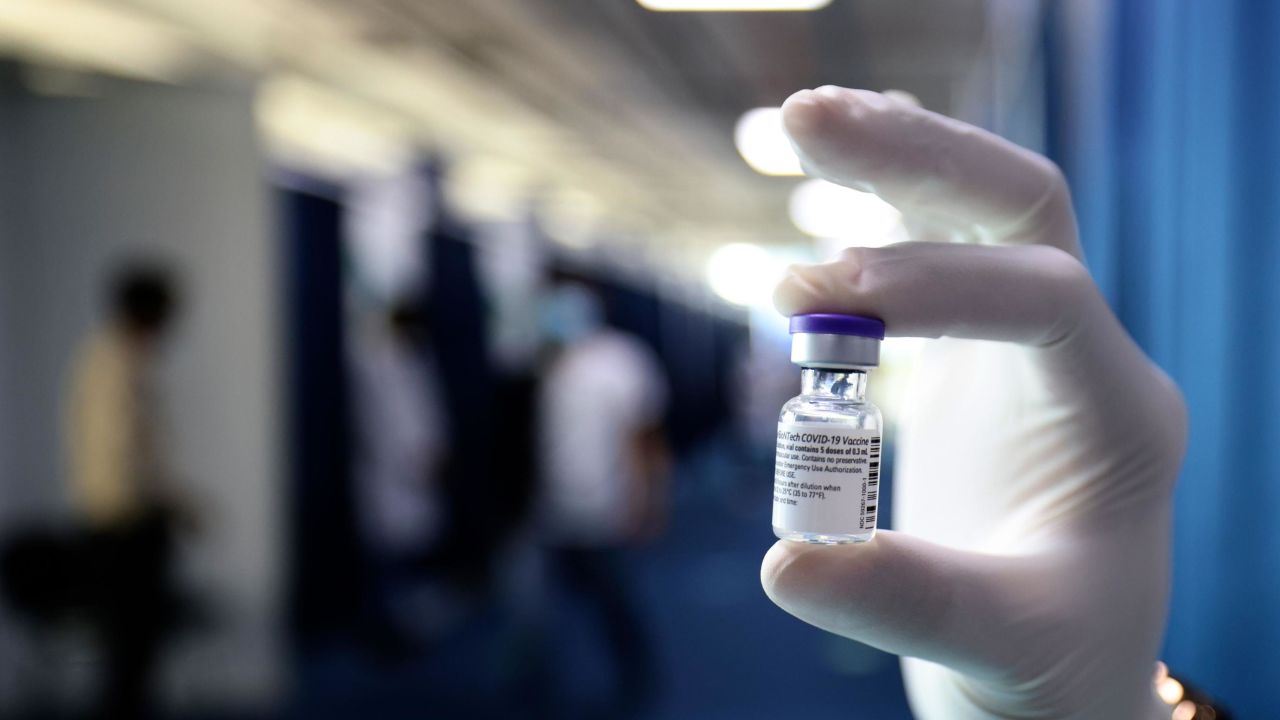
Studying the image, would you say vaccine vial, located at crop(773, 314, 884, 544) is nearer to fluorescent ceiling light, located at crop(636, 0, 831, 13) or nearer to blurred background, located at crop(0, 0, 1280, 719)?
blurred background, located at crop(0, 0, 1280, 719)

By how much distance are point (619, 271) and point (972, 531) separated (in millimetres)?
7390

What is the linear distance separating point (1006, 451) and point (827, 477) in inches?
10.2

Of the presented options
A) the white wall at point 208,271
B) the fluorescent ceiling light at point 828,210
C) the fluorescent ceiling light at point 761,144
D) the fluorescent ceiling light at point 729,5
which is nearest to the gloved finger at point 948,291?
the fluorescent ceiling light at point 729,5

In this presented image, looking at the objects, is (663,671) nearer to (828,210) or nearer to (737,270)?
(828,210)

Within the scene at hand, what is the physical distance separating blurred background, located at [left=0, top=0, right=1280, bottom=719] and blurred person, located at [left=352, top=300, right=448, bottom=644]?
2cm

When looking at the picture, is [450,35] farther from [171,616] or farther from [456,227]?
[456,227]

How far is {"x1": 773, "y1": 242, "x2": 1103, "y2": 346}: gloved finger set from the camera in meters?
0.62

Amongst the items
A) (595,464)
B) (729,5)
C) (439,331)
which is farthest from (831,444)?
(439,331)

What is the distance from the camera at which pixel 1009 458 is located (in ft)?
2.51

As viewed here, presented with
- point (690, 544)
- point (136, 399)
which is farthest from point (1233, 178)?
point (690, 544)

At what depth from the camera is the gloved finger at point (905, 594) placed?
632 millimetres

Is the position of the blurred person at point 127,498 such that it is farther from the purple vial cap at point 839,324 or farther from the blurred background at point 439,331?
the purple vial cap at point 839,324

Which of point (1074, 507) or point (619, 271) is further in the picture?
point (619, 271)

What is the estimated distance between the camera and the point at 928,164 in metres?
0.67
